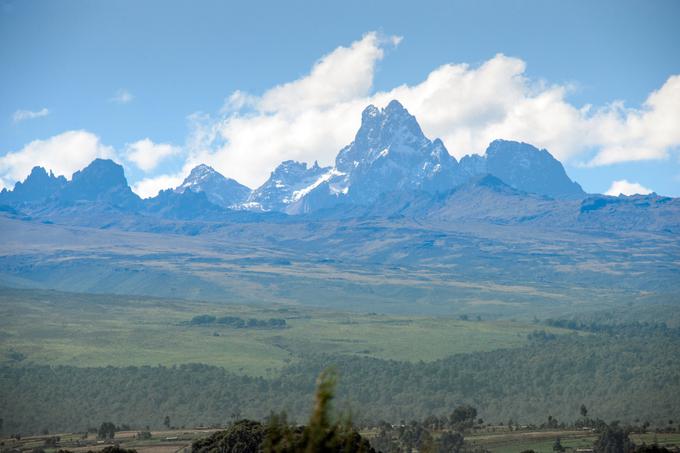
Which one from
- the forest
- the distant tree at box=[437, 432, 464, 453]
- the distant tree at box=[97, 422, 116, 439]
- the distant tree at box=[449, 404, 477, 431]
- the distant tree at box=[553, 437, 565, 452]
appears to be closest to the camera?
the distant tree at box=[437, 432, 464, 453]

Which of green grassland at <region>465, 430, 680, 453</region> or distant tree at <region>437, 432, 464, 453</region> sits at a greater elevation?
distant tree at <region>437, 432, 464, 453</region>

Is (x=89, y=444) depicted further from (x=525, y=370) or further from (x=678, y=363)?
(x=678, y=363)

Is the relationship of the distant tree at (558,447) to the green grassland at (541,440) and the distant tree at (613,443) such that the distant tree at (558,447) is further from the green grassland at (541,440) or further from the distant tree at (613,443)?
the distant tree at (613,443)

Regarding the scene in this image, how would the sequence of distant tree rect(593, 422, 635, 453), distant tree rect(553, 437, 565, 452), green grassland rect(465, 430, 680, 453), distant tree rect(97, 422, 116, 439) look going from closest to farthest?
distant tree rect(593, 422, 635, 453)
distant tree rect(553, 437, 565, 452)
green grassland rect(465, 430, 680, 453)
distant tree rect(97, 422, 116, 439)

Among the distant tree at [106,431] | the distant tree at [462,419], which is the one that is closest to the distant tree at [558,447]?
the distant tree at [462,419]

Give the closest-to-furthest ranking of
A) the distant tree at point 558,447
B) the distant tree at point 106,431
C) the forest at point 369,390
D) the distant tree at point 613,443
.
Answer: the distant tree at point 613,443
the distant tree at point 558,447
the distant tree at point 106,431
the forest at point 369,390

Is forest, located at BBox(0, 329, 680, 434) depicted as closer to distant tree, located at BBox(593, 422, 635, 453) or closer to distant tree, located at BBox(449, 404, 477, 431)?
distant tree, located at BBox(449, 404, 477, 431)

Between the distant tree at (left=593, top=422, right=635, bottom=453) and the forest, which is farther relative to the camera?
the forest

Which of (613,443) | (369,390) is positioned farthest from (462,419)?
(369,390)

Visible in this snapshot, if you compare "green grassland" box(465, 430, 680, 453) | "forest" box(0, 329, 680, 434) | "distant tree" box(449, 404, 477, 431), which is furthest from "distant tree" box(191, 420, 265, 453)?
"forest" box(0, 329, 680, 434)

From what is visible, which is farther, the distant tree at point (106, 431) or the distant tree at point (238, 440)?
the distant tree at point (106, 431)

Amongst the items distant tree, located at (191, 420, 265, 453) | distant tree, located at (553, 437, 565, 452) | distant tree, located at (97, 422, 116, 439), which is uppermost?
distant tree, located at (191, 420, 265, 453)

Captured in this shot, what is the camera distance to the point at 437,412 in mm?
140500

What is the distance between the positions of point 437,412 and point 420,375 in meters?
23.2
